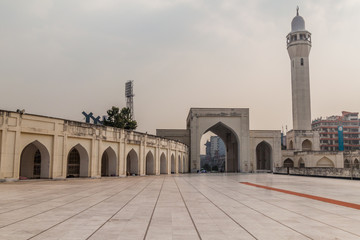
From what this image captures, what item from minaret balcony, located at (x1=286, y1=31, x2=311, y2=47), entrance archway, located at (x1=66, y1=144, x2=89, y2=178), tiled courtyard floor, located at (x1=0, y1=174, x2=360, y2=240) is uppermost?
minaret balcony, located at (x1=286, y1=31, x2=311, y2=47)

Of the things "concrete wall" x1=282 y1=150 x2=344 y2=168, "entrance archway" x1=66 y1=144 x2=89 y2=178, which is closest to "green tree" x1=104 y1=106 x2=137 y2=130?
"entrance archway" x1=66 y1=144 x2=89 y2=178

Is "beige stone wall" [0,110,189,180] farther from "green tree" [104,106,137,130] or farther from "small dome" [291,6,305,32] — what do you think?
"small dome" [291,6,305,32]

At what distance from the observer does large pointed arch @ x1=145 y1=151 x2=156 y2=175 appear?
134 feet

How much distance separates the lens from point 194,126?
59062mm

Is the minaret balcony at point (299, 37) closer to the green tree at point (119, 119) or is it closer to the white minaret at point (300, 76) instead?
the white minaret at point (300, 76)

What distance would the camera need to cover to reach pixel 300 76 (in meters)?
66.4

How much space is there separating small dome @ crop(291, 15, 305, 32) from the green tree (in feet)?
130

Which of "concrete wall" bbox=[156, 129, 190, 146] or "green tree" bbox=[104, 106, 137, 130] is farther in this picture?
"concrete wall" bbox=[156, 129, 190, 146]

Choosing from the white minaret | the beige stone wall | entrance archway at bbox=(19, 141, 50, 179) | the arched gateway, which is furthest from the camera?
the white minaret

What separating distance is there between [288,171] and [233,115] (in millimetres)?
18087

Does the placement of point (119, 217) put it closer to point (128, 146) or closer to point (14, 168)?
point (14, 168)

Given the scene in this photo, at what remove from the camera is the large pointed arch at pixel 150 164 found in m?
40.7

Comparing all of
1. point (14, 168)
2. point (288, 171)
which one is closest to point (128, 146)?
point (14, 168)

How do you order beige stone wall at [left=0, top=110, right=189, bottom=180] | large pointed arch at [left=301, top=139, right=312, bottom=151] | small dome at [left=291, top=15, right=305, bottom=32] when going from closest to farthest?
beige stone wall at [left=0, top=110, right=189, bottom=180], small dome at [left=291, top=15, right=305, bottom=32], large pointed arch at [left=301, top=139, right=312, bottom=151]
